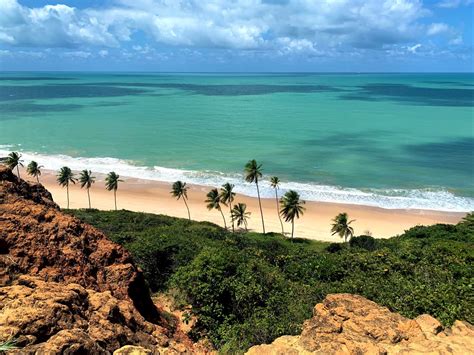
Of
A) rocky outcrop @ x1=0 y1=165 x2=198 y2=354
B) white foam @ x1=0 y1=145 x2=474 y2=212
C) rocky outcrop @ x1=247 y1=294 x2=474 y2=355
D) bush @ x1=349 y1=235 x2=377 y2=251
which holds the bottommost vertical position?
rocky outcrop @ x1=247 y1=294 x2=474 y2=355

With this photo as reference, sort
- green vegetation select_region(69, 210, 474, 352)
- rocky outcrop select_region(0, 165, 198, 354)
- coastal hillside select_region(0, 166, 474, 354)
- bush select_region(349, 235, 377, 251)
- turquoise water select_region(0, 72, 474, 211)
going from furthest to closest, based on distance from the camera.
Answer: turquoise water select_region(0, 72, 474, 211) → bush select_region(349, 235, 377, 251) → green vegetation select_region(69, 210, 474, 352) → coastal hillside select_region(0, 166, 474, 354) → rocky outcrop select_region(0, 165, 198, 354)

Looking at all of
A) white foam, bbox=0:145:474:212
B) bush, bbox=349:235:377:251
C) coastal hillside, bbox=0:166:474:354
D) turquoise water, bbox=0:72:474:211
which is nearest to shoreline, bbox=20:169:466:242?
white foam, bbox=0:145:474:212

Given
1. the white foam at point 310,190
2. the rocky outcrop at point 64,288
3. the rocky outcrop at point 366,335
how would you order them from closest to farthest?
1. the rocky outcrop at point 64,288
2. the rocky outcrop at point 366,335
3. the white foam at point 310,190

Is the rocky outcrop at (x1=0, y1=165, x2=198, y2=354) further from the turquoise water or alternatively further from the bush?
the turquoise water

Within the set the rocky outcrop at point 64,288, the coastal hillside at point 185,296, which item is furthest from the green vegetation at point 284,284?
the rocky outcrop at point 64,288

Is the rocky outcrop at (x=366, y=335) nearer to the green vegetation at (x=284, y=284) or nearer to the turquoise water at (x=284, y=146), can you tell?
the green vegetation at (x=284, y=284)

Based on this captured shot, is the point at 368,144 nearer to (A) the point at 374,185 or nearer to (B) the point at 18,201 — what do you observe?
(A) the point at 374,185
